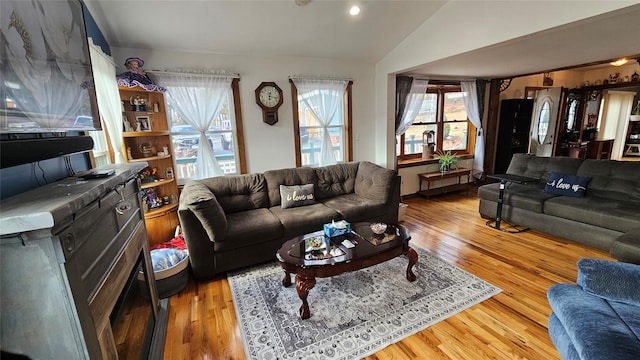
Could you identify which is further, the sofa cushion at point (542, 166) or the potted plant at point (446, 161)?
the potted plant at point (446, 161)

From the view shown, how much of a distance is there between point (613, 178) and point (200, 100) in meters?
5.04

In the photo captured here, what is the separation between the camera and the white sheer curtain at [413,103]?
4699 millimetres

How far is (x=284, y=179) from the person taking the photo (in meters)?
3.44

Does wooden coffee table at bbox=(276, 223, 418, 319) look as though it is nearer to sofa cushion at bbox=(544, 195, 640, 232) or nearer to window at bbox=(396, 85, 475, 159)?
sofa cushion at bbox=(544, 195, 640, 232)

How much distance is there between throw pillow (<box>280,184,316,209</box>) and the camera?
128 inches

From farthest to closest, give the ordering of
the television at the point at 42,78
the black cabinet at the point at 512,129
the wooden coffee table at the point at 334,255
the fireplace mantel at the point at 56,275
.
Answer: the black cabinet at the point at 512,129, the wooden coffee table at the point at 334,255, the television at the point at 42,78, the fireplace mantel at the point at 56,275

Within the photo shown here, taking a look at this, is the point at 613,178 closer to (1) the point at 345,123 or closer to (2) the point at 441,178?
(2) the point at 441,178

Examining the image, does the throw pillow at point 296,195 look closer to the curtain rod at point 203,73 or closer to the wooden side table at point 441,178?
the curtain rod at point 203,73

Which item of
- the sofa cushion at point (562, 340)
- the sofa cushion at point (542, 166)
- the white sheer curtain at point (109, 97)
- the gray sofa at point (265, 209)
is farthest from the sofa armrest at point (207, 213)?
the sofa cushion at point (542, 166)

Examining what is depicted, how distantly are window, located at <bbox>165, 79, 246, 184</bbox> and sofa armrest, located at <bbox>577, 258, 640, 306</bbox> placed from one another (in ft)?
11.6

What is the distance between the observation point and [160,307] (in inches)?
82.8

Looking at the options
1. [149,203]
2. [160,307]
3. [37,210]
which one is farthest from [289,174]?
[37,210]

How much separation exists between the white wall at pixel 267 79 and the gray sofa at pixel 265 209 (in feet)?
2.02

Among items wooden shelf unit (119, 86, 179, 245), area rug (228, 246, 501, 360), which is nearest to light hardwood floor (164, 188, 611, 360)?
area rug (228, 246, 501, 360)
